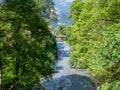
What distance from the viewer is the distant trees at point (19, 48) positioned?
22.0 m

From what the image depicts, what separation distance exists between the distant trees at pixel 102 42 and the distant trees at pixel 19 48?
14.4 ft

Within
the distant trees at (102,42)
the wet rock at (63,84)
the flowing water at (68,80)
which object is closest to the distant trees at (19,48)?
the distant trees at (102,42)

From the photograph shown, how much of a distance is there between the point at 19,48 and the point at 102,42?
6868 mm

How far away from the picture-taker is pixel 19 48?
76.9 feet

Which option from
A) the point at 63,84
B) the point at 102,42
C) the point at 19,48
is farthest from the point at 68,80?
the point at 19,48

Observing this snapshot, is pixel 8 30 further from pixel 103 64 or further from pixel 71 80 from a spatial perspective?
pixel 71 80

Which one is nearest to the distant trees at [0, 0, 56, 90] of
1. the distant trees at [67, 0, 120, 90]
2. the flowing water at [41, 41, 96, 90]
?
the distant trees at [67, 0, 120, 90]

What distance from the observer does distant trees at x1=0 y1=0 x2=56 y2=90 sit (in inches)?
864

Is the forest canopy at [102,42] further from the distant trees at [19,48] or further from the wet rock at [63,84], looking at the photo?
the distant trees at [19,48]

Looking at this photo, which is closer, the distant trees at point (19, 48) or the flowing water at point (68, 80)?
the distant trees at point (19, 48)

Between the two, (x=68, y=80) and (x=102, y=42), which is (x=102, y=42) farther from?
(x=68, y=80)

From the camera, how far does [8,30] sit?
21516 mm

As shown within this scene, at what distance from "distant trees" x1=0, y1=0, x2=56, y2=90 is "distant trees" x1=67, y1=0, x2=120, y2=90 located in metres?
4.38

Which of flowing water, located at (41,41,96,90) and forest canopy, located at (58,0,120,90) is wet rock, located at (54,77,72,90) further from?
forest canopy, located at (58,0,120,90)
